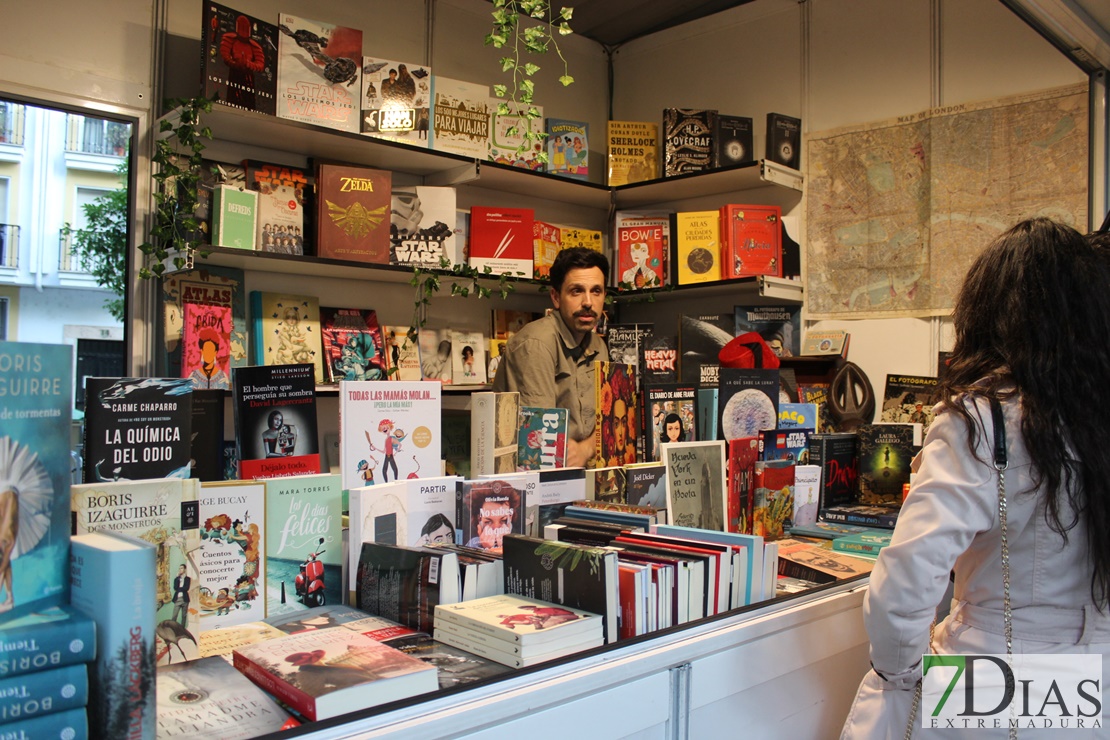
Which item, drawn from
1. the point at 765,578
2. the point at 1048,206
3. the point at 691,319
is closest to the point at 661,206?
the point at 691,319

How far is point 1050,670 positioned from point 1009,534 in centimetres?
24

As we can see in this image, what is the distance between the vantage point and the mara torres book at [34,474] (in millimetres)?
918

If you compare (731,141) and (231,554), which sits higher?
(731,141)

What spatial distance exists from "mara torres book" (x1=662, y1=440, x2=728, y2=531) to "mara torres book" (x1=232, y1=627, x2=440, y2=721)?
1.02 metres

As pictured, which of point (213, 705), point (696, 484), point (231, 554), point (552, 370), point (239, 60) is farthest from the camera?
point (552, 370)

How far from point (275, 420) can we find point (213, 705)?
2.54ft

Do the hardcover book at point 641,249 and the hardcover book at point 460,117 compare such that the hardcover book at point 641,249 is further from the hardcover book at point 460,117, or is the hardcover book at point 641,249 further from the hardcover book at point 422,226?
the hardcover book at point 422,226

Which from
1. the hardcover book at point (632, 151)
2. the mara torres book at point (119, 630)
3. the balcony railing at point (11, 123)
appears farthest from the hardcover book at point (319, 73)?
the mara torres book at point (119, 630)

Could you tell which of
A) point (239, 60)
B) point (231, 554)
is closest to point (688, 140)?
point (239, 60)

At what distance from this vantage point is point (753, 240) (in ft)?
14.0

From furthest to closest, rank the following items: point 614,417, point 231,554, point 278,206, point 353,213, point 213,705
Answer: point 353,213
point 278,206
point 614,417
point 231,554
point 213,705

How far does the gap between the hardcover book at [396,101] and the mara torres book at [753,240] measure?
1621 mm

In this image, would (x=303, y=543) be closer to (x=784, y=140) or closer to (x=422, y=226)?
(x=422, y=226)

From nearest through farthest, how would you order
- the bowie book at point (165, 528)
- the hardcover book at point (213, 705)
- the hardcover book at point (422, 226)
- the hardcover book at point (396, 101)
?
the hardcover book at point (213, 705) < the bowie book at point (165, 528) < the hardcover book at point (396, 101) < the hardcover book at point (422, 226)
